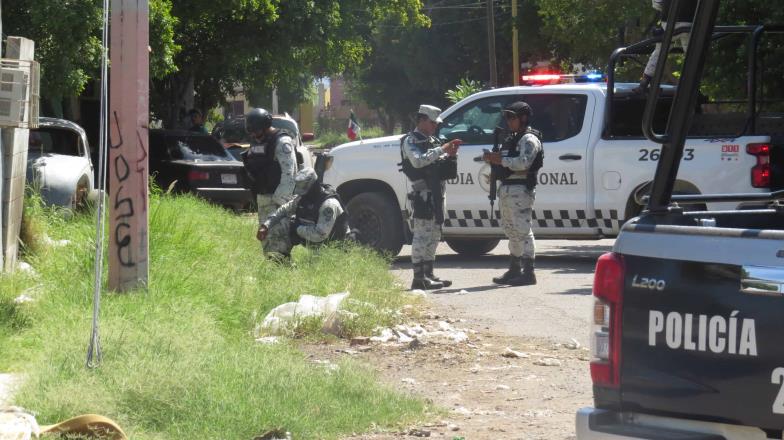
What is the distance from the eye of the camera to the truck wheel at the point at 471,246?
560 inches

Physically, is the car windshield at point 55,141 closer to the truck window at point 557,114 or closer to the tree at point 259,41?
the truck window at point 557,114

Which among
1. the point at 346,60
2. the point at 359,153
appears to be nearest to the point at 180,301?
the point at 359,153

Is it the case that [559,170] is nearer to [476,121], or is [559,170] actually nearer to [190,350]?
[476,121]

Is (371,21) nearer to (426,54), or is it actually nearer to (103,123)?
(426,54)

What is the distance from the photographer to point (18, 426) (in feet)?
16.5

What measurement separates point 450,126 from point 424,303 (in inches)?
128

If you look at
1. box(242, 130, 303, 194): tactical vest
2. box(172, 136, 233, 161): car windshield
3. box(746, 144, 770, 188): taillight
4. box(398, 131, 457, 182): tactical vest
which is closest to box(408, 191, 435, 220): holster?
box(398, 131, 457, 182): tactical vest

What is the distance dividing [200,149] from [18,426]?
1599 centimetres

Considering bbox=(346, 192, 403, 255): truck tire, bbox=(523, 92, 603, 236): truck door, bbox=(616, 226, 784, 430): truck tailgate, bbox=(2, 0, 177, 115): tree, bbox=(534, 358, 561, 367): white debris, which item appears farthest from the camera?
bbox=(2, 0, 177, 115): tree

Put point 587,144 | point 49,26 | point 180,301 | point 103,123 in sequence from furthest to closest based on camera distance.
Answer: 1. point 49,26
2. point 587,144
3. point 180,301
4. point 103,123

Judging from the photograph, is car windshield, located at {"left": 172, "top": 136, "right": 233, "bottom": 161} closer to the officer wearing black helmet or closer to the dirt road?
the dirt road

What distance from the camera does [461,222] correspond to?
13.0 metres

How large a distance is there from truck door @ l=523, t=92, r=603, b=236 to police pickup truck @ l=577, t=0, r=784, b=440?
334 inches

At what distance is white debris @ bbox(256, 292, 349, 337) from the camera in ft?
27.7
